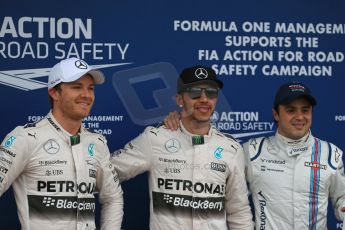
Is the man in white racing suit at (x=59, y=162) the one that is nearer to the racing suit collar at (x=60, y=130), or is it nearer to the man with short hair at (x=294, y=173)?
the racing suit collar at (x=60, y=130)

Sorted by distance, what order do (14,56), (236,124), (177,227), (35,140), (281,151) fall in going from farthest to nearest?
(236,124), (14,56), (281,151), (177,227), (35,140)

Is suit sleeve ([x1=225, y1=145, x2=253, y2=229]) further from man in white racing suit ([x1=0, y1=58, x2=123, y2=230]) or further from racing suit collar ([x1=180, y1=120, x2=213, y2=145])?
man in white racing suit ([x1=0, y1=58, x2=123, y2=230])

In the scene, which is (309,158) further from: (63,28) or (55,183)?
(63,28)

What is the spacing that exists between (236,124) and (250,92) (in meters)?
0.23

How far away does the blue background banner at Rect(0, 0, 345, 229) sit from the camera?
367 centimetres

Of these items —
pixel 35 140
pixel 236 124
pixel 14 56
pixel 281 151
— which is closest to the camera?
pixel 35 140

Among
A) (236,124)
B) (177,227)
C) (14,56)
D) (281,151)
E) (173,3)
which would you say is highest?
(173,3)

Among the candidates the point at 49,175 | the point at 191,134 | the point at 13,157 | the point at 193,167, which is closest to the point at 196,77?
the point at 191,134

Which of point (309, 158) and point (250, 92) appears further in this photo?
point (250, 92)

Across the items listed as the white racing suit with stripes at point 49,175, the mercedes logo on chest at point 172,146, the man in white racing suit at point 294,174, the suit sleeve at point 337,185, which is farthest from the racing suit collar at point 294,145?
the white racing suit with stripes at point 49,175

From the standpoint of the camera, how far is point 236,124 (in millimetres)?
3924

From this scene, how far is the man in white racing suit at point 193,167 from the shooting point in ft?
10.2

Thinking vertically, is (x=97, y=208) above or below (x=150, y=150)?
below

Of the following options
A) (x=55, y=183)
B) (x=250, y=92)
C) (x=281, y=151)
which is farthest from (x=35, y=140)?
(x=250, y=92)
